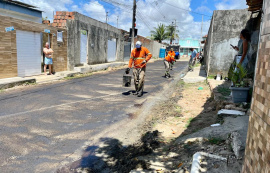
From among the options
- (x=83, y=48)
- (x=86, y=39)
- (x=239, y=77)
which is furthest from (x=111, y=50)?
(x=239, y=77)

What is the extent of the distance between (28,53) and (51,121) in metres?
7.15

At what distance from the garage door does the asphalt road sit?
315cm

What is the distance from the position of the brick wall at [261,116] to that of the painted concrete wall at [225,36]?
869 centimetres

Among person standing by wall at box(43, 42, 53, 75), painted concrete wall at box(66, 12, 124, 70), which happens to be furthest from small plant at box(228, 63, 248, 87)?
painted concrete wall at box(66, 12, 124, 70)

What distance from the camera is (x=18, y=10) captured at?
52.3ft

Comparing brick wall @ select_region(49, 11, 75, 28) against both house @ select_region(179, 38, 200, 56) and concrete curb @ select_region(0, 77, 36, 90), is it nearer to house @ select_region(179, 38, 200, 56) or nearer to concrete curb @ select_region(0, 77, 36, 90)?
concrete curb @ select_region(0, 77, 36, 90)

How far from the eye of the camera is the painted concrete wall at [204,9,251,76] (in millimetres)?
9016

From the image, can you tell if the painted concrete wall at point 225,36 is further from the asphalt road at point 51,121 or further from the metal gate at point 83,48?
the metal gate at point 83,48

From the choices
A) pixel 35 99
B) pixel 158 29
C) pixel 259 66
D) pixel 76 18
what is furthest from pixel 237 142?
pixel 158 29

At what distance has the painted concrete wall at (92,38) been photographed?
13.8 meters

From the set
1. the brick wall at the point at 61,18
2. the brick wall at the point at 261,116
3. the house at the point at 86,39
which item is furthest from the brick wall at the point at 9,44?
the brick wall at the point at 261,116

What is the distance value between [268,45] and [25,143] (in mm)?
3656

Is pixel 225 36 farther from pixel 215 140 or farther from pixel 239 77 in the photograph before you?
pixel 215 140

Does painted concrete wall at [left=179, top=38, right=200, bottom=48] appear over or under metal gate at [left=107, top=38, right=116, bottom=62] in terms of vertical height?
over
